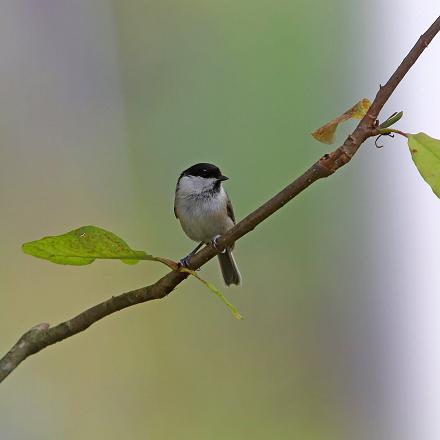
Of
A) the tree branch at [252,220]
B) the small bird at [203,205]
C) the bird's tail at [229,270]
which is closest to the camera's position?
the tree branch at [252,220]

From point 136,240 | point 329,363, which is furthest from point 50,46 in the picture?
point 329,363

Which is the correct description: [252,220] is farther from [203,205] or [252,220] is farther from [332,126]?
[203,205]

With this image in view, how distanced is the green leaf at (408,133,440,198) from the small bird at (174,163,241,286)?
3.96 feet

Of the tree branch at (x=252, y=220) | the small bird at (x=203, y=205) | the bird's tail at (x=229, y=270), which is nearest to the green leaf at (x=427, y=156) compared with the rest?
the tree branch at (x=252, y=220)

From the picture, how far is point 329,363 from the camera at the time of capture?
3.19 m

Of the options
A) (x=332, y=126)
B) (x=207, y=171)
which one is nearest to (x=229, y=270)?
(x=207, y=171)

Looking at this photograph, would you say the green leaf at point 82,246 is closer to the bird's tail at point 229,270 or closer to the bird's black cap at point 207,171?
the bird's black cap at point 207,171

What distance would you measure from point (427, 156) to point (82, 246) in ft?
0.80

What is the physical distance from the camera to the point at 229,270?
2061 mm

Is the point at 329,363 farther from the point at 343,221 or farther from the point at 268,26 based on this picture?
the point at 268,26

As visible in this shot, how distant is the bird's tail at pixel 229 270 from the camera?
2055 millimetres

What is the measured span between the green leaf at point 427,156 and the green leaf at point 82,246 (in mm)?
207

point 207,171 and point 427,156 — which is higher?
point 207,171

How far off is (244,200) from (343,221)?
72 centimetres
